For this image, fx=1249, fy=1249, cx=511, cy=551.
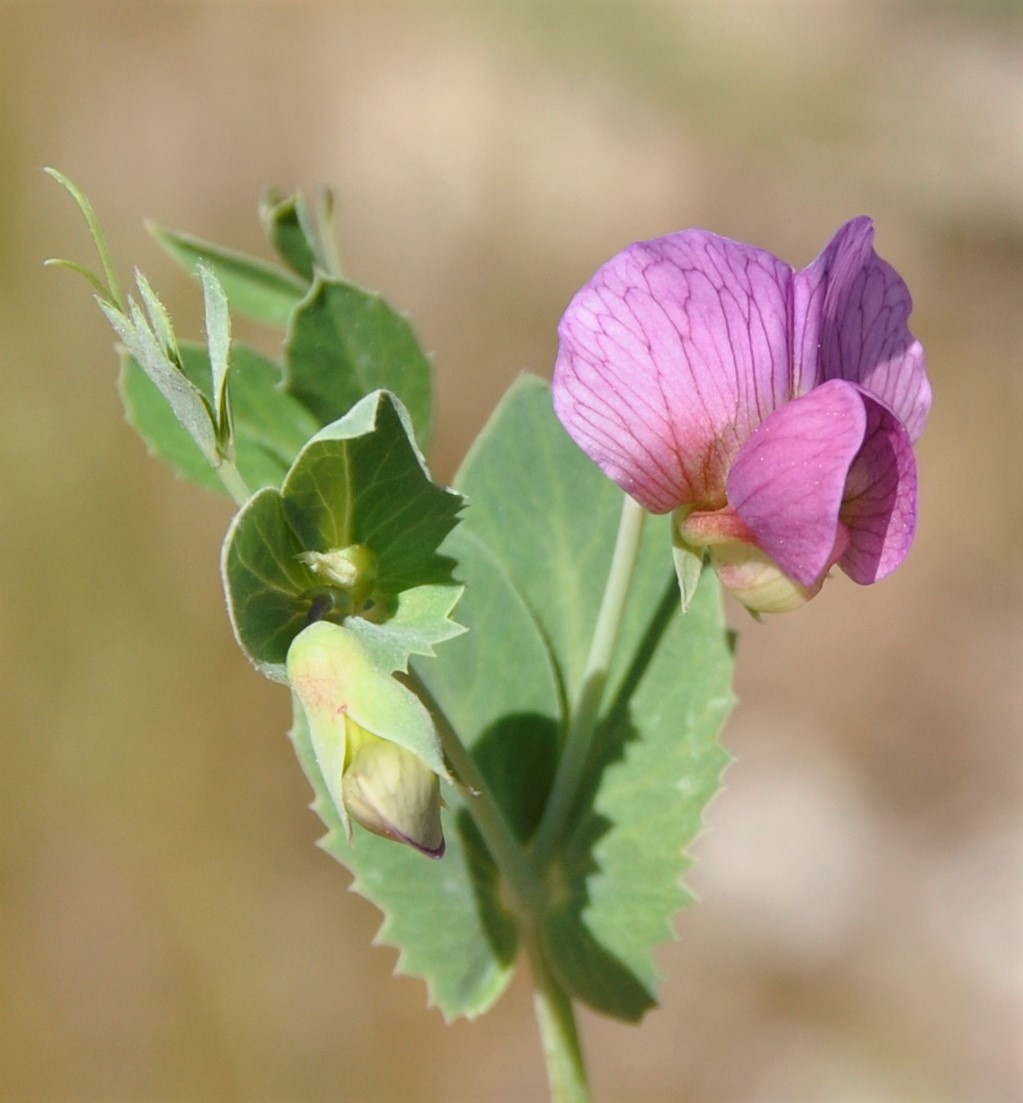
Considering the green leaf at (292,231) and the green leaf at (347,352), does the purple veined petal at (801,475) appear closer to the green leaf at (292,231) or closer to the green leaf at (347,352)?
the green leaf at (347,352)

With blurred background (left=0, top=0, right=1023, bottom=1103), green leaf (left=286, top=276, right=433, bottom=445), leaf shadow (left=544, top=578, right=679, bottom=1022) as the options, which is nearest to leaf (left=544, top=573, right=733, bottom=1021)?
leaf shadow (left=544, top=578, right=679, bottom=1022)

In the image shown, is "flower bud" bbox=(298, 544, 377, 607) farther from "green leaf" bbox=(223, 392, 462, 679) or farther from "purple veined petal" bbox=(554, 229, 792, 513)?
"purple veined petal" bbox=(554, 229, 792, 513)

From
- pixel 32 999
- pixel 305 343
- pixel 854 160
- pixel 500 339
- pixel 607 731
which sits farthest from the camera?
pixel 854 160

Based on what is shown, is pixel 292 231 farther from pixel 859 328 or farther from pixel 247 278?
pixel 859 328

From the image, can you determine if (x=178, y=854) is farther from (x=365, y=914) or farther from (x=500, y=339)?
(x=500, y=339)

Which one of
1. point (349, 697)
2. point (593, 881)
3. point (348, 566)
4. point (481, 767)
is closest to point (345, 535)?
point (348, 566)

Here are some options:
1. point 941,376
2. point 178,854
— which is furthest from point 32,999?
point 941,376

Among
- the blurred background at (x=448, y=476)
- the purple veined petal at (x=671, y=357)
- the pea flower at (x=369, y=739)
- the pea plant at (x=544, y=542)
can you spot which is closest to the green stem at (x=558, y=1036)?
A: the pea plant at (x=544, y=542)
